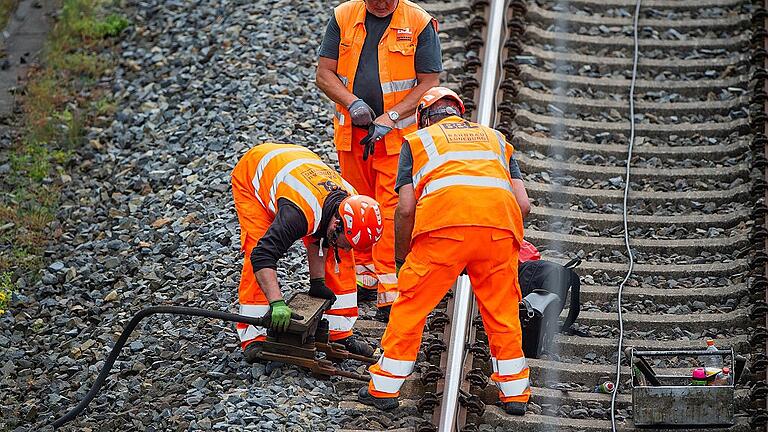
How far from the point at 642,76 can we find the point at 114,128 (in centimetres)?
403

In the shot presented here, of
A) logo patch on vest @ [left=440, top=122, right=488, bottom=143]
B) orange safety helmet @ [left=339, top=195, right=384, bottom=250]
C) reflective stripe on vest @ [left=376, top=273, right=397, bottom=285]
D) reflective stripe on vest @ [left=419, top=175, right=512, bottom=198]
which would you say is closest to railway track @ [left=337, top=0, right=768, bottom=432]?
reflective stripe on vest @ [left=376, top=273, right=397, bottom=285]

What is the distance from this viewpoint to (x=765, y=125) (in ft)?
28.8

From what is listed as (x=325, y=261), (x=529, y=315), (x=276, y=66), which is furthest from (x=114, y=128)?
(x=529, y=315)

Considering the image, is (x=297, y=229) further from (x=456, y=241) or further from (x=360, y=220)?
(x=456, y=241)

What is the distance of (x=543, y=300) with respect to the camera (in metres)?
7.13

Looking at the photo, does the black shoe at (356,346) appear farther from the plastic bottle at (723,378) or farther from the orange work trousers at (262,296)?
the plastic bottle at (723,378)

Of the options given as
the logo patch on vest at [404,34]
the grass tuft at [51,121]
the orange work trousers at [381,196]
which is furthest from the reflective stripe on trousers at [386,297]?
the grass tuft at [51,121]

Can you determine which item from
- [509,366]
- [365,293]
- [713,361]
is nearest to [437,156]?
[509,366]

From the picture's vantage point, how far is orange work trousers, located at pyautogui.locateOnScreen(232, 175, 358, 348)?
694cm

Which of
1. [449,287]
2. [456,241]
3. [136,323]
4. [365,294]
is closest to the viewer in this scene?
[456,241]

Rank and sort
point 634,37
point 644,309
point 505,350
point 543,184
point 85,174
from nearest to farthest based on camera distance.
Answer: point 505,350
point 644,309
point 543,184
point 85,174
point 634,37

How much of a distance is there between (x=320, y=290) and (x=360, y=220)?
618 mm

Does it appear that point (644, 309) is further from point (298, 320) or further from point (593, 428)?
point (298, 320)

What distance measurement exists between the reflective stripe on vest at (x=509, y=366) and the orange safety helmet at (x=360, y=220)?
3.03 feet
